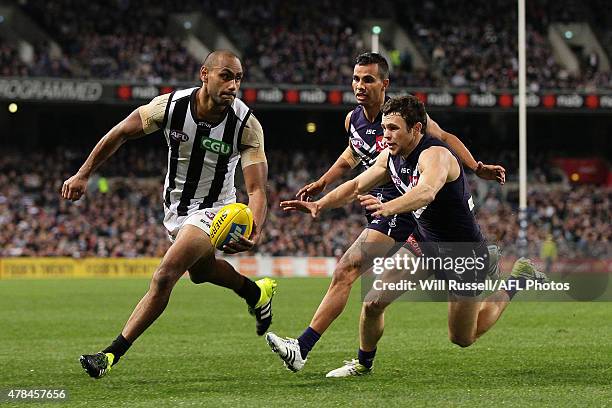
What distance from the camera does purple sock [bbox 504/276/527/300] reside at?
8711 mm

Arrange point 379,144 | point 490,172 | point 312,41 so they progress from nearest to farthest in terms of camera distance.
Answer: point 490,172, point 379,144, point 312,41

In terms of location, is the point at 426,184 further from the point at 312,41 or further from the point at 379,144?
the point at 312,41

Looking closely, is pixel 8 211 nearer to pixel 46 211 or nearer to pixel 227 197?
pixel 46 211

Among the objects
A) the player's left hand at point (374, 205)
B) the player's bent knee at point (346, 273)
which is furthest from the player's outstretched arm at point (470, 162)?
the player's left hand at point (374, 205)

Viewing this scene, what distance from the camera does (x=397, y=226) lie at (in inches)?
336

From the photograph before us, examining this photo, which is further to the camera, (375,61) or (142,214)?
(142,214)

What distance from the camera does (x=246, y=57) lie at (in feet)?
127

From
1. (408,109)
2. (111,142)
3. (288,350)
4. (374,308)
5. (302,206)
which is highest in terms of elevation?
(408,109)

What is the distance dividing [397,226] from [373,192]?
2.75 feet

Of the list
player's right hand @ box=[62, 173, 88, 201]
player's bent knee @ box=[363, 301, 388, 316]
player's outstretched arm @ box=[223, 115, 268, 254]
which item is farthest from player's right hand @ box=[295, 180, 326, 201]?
player's right hand @ box=[62, 173, 88, 201]

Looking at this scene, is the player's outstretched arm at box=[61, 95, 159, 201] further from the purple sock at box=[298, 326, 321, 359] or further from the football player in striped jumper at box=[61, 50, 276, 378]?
the purple sock at box=[298, 326, 321, 359]

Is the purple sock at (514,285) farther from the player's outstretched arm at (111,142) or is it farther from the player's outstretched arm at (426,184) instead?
the player's outstretched arm at (111,142)

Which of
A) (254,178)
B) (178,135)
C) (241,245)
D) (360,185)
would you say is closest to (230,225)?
(241,245)

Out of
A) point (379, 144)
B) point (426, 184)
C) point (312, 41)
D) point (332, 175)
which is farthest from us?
point (312, 41)
